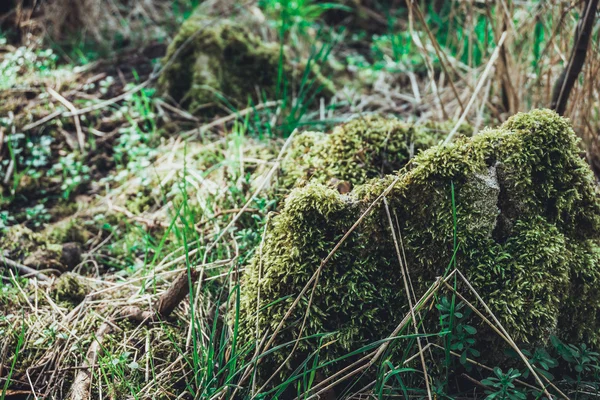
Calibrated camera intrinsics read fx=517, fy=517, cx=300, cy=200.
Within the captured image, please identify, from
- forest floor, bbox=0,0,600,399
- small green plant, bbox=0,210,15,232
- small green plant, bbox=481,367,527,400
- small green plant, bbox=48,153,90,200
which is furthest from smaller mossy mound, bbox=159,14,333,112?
small green plant, bbox=481,367,527,400

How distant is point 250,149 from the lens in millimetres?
2891

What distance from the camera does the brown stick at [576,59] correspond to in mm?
2230

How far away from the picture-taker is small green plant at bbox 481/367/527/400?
1.52 meters

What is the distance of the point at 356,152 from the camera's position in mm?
2254

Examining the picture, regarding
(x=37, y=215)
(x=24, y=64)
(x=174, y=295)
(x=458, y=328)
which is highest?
(x=24, y=64)

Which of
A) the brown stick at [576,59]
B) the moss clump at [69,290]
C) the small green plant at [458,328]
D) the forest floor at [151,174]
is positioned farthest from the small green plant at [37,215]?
the brown stick at [576,59]

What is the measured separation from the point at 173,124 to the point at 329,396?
2258 millimetres

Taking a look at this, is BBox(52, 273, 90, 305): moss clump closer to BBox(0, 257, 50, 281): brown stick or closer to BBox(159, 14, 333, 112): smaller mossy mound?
BBox(0, 257, 50, 281): brown stick

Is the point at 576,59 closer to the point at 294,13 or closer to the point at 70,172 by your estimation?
the point at 294,13

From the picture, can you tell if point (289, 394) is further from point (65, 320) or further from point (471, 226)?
point (65, 320)

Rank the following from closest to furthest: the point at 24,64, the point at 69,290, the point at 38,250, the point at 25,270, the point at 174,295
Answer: the point at 174,295
the point at 69,290
the point at 25,270
the point at 38,250
the point at 24,64

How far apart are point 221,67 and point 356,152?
1.70 m

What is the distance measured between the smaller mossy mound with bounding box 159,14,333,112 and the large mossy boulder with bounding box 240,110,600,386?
1916 mm

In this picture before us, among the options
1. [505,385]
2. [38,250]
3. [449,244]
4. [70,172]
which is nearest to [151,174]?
[70,172]
